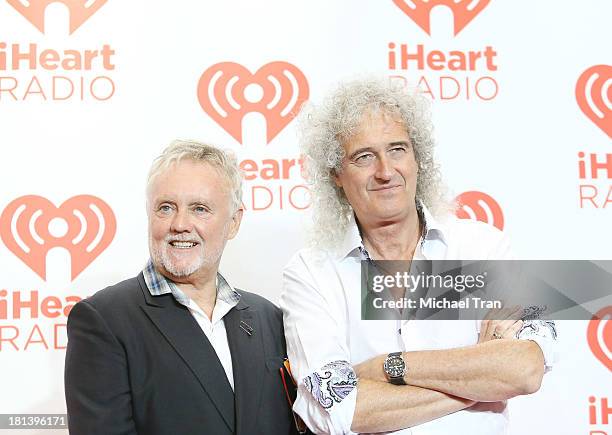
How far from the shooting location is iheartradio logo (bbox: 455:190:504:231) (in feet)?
8.16

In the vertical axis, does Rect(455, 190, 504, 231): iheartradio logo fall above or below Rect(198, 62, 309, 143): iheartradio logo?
below

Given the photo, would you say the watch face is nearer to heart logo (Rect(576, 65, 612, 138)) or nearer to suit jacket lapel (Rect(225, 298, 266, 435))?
suit jacket lapel (Rect(225, 298, 266, 435))

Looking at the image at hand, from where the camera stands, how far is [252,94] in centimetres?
254

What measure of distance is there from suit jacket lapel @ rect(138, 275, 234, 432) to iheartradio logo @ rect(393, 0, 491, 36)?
58.8 inches

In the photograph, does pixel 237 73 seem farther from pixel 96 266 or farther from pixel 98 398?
pixel 98 398

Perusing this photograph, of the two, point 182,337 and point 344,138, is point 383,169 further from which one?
point 182,337

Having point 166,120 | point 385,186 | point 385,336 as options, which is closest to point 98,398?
point 385,336

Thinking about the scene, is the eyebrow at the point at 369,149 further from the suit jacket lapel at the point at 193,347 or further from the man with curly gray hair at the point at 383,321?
the suit jacket lapel at the point at 193,347

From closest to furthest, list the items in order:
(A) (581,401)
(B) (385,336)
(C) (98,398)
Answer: (C) (98,398) < (B) (385,336) < (A) (581,401)

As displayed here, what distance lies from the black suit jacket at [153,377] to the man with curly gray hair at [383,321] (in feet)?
0.37

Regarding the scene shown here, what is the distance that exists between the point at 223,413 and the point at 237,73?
138 centimetres

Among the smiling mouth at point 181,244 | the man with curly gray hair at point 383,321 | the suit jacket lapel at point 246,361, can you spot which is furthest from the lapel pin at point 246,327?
the smiling mouth at point 181,244

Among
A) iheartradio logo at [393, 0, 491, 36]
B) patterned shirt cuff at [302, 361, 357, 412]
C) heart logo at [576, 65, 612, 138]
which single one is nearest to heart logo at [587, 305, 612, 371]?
heart logo at [576, 65, 612, 138]

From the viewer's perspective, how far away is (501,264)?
1.68m
